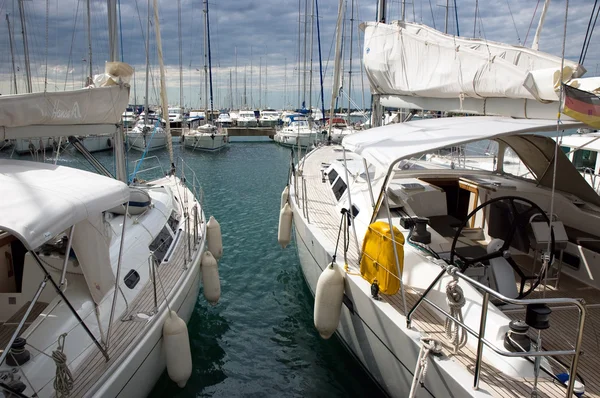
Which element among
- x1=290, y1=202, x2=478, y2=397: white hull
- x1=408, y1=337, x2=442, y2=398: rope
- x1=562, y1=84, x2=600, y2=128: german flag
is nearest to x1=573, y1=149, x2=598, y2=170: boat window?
x1=562, y1=84, x2=600, y2=128: german flag

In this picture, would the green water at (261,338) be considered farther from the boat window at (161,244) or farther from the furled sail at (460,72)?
the furled sail at (460,72)

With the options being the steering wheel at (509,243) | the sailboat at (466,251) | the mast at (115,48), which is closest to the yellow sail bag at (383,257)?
the sailboat at (466,251)

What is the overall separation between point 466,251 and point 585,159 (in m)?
11.0

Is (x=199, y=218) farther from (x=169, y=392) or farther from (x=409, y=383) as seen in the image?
(x=409, y=383)

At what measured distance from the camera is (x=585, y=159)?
1355cm

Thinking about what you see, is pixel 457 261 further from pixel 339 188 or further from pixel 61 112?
pixel 61 112

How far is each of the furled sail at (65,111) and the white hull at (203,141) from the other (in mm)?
27543

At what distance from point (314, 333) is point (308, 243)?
1.43m

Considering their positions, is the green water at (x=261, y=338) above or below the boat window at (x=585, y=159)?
below

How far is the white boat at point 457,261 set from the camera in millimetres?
3599

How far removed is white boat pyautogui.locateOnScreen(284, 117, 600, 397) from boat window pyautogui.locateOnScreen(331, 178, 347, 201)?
728 millimetres

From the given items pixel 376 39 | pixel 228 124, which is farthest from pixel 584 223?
pixel 228 124

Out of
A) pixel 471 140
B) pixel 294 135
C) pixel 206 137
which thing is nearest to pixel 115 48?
pixel 471 140

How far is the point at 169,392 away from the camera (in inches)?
215
